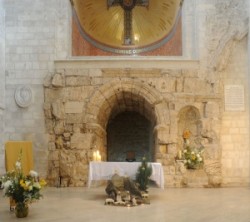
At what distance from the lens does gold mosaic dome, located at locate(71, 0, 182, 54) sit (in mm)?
13953

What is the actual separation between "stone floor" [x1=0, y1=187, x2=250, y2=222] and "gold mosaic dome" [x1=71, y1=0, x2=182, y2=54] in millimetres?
6713

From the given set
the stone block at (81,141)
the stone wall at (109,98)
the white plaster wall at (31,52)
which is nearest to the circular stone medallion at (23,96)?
the white plaster wall at (31,52)

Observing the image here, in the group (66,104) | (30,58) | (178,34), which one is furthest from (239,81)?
(30,58)

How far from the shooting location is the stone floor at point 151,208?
5.98 meters

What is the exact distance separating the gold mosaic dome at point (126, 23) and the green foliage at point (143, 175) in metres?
6.52

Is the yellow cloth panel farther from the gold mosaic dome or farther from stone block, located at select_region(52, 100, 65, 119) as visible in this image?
the gold mosaic dome

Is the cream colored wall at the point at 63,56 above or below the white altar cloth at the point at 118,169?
above

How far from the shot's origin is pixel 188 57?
11.2 m

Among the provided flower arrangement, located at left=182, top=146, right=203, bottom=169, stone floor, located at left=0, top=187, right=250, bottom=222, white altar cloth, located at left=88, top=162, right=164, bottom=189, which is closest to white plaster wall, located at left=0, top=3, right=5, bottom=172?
stone floor, located at left=0, top=187, right=250, bottom=222

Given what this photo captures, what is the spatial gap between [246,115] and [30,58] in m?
6.77

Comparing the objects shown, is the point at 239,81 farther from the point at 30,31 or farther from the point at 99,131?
the point at 30,31

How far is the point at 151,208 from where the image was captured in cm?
694

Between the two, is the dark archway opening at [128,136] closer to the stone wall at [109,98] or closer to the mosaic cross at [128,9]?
the mosaic cross at [128,9]

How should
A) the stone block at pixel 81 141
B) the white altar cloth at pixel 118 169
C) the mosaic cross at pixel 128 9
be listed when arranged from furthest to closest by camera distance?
the mosaic cross at pixel 128 9, the stone block at pixel 81 141, the white altar cloth at pixel 118 169
